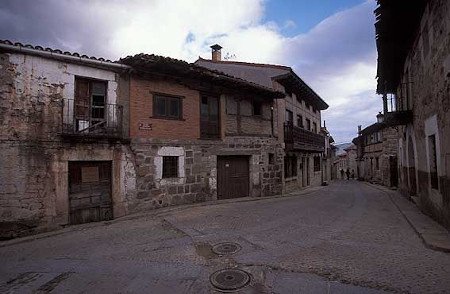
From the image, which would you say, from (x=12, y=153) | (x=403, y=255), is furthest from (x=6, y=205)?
(x=403, y=255)

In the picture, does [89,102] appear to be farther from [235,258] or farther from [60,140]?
[235,258]

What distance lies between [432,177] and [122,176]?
9547mm

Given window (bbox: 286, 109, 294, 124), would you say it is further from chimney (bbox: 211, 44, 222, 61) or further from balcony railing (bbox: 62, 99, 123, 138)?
balcony railing (bbox: 62, 99, 123, 138)

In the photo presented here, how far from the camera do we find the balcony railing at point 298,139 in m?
17.0

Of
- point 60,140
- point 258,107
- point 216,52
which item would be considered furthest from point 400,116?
point 216,52

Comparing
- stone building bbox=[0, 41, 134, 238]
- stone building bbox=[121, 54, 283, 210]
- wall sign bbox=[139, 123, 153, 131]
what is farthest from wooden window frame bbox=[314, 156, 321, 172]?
stone building bbox=[0, 41, 134, 238]

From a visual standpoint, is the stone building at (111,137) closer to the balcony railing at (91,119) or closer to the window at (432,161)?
the balcony railing at (91,119)

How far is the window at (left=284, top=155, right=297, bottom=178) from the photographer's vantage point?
58.3ft

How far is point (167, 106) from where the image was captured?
1167cm

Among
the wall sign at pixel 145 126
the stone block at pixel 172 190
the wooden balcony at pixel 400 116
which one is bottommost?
the stone block at pixel 172 190

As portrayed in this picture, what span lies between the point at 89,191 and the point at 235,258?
235 inches

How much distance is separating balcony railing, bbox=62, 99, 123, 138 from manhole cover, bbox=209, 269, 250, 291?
628 cm

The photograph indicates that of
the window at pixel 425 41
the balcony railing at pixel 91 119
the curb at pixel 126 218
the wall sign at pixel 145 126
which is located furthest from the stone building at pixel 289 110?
the balcony railing at pixel 91 119

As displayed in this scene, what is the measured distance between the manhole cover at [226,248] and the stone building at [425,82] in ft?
16.4
